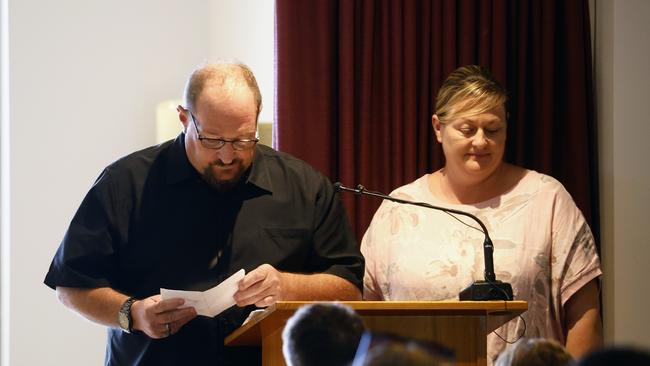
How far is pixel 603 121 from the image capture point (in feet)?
13.3

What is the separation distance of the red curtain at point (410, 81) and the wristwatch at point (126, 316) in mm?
1390

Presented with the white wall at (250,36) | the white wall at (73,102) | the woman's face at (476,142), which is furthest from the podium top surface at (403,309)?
the white wall at (250,36)

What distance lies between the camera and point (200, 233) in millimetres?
3002

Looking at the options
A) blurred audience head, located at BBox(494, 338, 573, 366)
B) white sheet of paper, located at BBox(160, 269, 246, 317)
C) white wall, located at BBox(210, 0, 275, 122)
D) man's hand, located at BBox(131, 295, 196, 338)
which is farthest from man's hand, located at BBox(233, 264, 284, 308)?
white wall, located at BBox(210, 0, 275, 122)

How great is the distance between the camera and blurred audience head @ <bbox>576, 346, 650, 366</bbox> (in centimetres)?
101

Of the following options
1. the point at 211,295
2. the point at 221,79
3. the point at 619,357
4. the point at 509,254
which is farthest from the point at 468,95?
the point at 619,357

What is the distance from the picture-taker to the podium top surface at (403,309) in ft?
7.77

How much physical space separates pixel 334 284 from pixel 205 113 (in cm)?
60

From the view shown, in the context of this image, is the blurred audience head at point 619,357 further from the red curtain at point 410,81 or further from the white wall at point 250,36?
the white wall at point 250,36

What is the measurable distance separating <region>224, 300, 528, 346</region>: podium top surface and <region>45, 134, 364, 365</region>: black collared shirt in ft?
1.23

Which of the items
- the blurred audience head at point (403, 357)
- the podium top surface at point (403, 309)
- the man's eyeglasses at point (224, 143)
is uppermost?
the man's eyeglasses at point (224, 143)

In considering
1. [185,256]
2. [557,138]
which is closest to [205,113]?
[185,256]

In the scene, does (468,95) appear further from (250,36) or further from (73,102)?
(73,102)

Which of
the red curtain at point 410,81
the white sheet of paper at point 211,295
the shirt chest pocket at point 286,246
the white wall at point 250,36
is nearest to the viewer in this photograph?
the white sheet of paper at point 211,295
